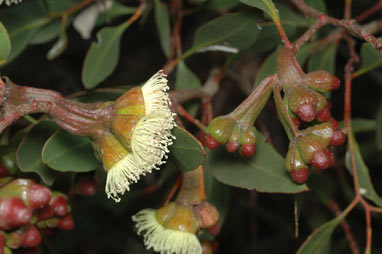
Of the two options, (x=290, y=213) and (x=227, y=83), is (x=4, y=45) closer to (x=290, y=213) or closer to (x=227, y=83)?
(x=227, y=83)

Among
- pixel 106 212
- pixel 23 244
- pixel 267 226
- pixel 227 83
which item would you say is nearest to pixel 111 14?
pixel 227 83

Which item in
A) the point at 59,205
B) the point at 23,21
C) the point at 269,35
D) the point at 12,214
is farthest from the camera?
the point at 23,21

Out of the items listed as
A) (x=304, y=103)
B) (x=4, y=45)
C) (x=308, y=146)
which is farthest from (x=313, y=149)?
(x=4, y=45)

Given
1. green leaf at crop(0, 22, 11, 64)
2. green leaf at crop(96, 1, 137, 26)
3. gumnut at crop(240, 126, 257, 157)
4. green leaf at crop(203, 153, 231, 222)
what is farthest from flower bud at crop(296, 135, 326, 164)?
green leaf at crop(96, 1, 137, 26)

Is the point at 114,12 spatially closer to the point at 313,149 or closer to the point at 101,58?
the point at 101,58

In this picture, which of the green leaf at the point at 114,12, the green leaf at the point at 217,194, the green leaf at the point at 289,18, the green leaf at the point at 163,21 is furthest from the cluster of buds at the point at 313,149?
the green leaf at the point at 114,12

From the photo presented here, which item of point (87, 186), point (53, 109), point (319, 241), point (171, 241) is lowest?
point (319, 241)
